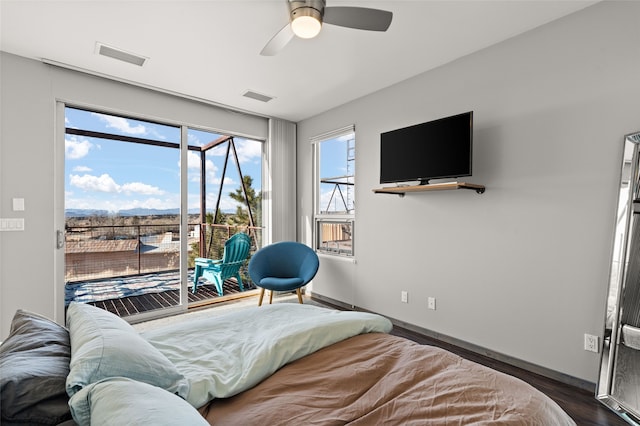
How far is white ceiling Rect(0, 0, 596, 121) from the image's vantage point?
222 cm

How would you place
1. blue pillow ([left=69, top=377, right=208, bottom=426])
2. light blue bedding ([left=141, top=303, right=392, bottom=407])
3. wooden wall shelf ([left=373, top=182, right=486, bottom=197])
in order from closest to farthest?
blue pillow ([left=69, top=377, right=208, bottom=426]) → light blue bedding ([left=141, top=303, right=392, bottom=407]) → wooden wall shelf ([left=373, top=182, right=486, bottom=197])

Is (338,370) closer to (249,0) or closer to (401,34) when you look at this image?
(249,0)

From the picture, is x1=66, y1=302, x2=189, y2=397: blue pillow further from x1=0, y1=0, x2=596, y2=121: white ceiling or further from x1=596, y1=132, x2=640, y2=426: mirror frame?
x1=596, y1=132, x2=640, y2=426: mirror frame

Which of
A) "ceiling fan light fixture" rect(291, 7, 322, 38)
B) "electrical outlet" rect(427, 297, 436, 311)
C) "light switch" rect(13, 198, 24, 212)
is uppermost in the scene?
"ceiling fan light fixture" rect(291, 7, 322, 38)

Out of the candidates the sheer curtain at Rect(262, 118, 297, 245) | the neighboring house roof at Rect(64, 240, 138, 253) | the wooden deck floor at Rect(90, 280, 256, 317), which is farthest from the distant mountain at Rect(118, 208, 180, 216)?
the sheer curtain at Rect(262, 118, 297, 245)

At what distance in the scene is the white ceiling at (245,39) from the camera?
2.22 meters

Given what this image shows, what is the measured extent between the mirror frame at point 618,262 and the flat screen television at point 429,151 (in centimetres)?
94

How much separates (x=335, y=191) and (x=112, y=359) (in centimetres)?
354

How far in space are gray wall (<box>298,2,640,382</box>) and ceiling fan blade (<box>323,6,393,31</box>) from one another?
4.46 feet

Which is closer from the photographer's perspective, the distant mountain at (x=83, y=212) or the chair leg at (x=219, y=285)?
the distant mountain at (x=83, y=212)

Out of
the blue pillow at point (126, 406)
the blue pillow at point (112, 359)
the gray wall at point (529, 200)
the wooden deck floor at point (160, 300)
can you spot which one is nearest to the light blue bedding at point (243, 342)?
the blue pillow at point (112, 359)

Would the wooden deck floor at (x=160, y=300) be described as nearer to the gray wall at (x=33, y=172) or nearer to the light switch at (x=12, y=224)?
the gray wall at (x=33, y=172)


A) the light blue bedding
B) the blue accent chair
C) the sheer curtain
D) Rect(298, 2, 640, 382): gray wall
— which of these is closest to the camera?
the light blue bedding

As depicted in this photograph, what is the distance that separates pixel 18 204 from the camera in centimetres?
288
